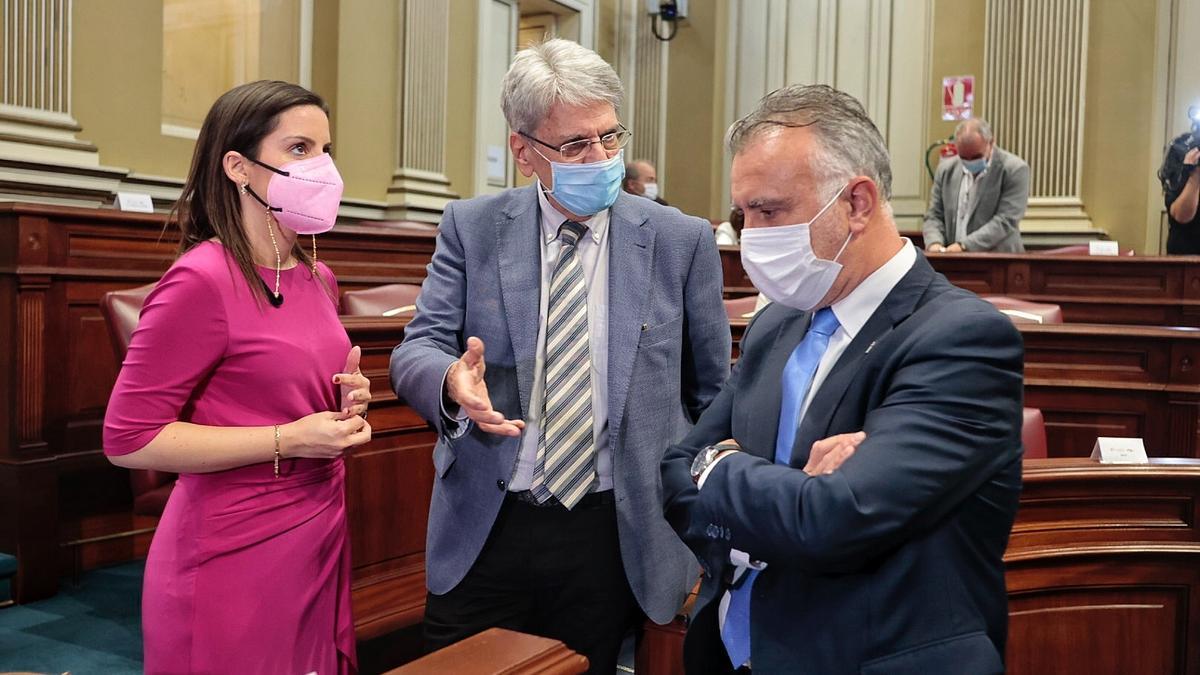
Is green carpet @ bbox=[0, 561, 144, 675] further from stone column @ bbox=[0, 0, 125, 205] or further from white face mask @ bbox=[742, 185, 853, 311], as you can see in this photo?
white face mask @ bbox=[742, 185, 853, 311]

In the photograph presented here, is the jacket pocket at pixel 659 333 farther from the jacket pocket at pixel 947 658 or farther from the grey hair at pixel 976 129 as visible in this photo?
the grey hair at pixel 976 129

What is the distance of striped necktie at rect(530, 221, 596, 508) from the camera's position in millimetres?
1575

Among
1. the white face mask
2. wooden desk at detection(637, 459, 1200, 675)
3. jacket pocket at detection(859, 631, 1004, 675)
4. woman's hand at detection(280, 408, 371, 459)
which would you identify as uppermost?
the white face mask

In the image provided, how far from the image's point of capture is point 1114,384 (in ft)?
10.9

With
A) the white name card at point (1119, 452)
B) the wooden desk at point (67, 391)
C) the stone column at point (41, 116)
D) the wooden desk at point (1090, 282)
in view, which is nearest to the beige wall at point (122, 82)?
the stone column at point (41, 116)

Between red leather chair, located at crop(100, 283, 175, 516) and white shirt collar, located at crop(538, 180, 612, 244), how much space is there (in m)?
1.45

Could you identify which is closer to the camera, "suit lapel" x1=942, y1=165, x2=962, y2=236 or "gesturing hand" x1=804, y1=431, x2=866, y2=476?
"gesturing hand" x1=804, y1=431, x2=866, y2=476

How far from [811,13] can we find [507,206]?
8331 millimetres

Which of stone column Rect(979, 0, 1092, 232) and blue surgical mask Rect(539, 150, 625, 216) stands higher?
stone column Rect(979, 0, 1092, 232)

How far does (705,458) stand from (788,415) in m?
0.12

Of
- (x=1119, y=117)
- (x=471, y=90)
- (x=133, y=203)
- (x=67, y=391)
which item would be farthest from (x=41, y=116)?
(x=1119, y=117)

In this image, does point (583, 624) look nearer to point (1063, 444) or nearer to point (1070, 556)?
point (1070, 556)

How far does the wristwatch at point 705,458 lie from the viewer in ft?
4.22

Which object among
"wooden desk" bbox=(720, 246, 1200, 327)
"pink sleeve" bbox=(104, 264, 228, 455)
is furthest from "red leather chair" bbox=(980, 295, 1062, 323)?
"pink sleeve" bbox=(104, 264, 228, 455)
